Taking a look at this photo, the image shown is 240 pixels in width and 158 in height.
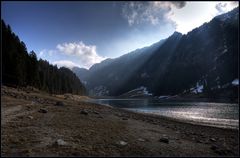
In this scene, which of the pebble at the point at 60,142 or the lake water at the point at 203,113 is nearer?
the pebble at the point at 60,142

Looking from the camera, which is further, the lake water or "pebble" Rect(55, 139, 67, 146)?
the lake water

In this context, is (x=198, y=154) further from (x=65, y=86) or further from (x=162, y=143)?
(x=65, y=86)

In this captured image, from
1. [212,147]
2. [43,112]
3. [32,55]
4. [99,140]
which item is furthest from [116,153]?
[32,55]

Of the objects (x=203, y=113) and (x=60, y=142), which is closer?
(x=60, y=142)

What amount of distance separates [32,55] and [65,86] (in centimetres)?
8213

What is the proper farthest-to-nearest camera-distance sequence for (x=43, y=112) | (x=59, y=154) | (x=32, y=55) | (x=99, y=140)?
(x=32, y=55) → (x=43, y=112) → (x=99, y=140) → (x=59, y=154)

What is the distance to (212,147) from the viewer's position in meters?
19.5

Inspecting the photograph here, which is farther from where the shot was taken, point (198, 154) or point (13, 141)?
point (198, 154)

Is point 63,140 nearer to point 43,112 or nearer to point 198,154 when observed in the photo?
point 198,154

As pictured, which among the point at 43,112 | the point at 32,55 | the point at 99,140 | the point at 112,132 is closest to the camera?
the point at 99,140

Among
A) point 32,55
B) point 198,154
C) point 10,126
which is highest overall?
point 32,55

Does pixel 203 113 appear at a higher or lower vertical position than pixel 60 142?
A: lower

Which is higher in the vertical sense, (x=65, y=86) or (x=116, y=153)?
(x=65, y=86)

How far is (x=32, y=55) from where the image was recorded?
294 ft
